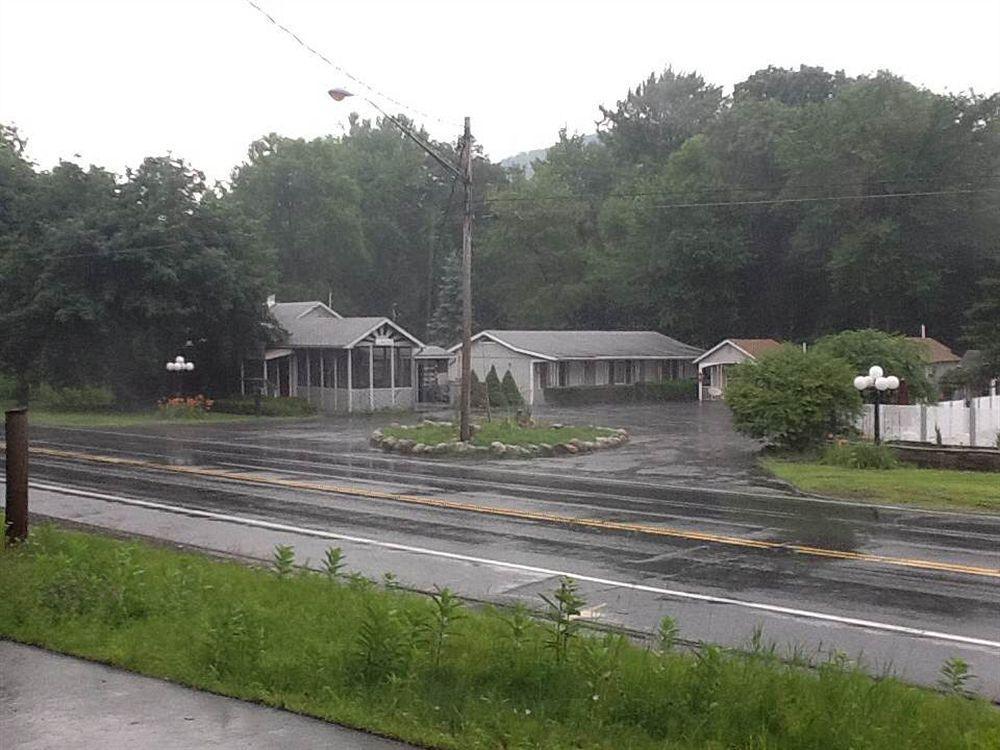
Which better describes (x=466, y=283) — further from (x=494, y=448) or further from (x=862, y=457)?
(x=862, y=457)

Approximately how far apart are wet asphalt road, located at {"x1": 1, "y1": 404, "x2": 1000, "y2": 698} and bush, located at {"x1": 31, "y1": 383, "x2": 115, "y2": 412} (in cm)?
2063

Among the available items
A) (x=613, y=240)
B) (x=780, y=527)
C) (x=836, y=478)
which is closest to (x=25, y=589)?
(x=780, y=527)

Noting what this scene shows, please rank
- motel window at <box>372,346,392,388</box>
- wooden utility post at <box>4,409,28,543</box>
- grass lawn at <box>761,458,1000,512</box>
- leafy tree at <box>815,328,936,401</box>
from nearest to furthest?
wooden utility post at <box>4,409,28,543</box> → grass lawn at <box>761,458,1000,512</box> → leafy tree at <box>815,328,936,401</box> → motel window at <box>372,346,392,388</box>

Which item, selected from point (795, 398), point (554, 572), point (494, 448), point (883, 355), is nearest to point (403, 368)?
point (494, 448)

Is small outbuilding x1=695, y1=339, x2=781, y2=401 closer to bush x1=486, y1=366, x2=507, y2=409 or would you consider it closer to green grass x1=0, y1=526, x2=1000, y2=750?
bush x1=486, y1=366, x2=507, y2=409

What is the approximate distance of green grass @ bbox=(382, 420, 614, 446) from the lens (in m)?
29.4

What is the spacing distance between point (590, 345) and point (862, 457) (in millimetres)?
37190

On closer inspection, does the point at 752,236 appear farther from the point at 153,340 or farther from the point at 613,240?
the point at 153,340

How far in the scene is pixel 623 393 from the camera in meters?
59.9

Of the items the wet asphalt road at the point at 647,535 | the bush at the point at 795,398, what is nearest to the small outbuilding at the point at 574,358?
the wet asphalt road at the point at 647,535

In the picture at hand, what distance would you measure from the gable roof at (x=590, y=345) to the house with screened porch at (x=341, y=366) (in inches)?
198

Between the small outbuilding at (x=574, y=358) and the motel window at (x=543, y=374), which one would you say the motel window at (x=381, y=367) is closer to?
the small outbuilding at (x=574, y=358)

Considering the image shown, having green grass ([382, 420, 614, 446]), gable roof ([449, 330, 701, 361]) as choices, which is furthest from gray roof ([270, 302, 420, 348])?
green grass ([382, 420, 614, 446])

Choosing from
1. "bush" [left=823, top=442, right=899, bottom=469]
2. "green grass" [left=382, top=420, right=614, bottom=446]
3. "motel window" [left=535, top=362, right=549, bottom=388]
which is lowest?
"bush" [left=823, top=442, right=899, bottom=469]
